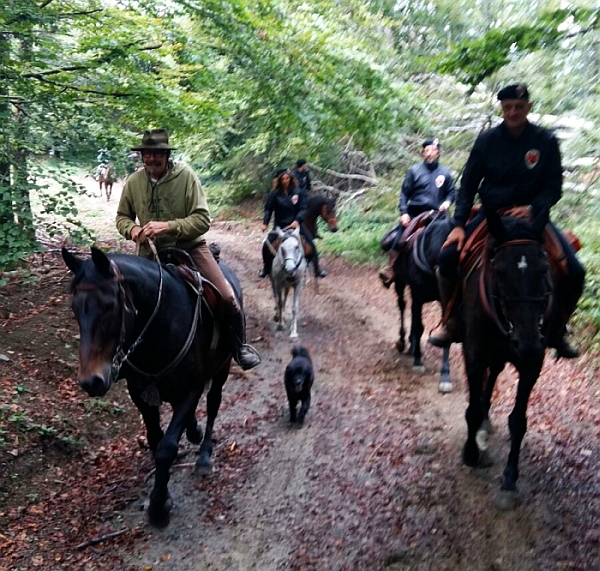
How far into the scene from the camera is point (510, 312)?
165 inches

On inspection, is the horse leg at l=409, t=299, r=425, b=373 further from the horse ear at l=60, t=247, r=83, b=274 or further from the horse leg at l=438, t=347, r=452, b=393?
the horse ear at l=60, t=247, r=83, b=274

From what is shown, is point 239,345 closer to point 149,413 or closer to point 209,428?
point 209,428

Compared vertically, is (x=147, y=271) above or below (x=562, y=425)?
above

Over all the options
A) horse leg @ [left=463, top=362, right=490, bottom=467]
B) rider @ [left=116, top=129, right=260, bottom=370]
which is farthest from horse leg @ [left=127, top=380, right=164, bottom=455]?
horse leg @ [left=463, top=362, right=490, bottom=467]

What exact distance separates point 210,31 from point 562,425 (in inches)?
288

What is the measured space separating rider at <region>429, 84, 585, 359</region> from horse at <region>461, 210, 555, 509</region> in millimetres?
293

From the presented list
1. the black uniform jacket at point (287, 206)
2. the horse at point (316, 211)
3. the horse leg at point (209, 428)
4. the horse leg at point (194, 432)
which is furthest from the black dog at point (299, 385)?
the horse at point (316, 211)

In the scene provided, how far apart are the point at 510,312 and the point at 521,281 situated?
25 centimetres

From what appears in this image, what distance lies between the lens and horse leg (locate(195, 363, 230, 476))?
5477mm

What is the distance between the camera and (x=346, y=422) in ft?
21.9

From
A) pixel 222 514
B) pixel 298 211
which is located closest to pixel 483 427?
pixel 222 514

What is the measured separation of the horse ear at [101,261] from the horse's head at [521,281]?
2802 millimetres

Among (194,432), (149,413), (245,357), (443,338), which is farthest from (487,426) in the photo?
(149,413)

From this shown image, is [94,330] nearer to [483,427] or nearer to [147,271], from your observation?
[147,271]
